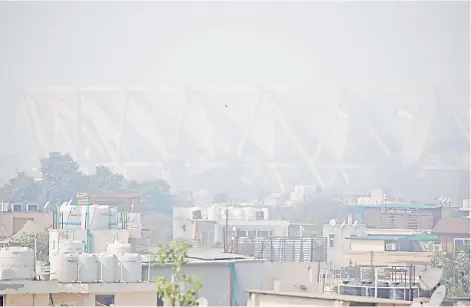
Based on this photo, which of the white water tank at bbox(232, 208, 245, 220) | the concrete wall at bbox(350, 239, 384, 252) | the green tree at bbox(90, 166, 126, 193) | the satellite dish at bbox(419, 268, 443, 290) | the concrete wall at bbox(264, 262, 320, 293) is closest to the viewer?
the satellite dish at bbox(419, 268, 443, 290)

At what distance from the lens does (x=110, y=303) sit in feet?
32.6

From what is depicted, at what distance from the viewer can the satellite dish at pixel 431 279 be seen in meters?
10.0

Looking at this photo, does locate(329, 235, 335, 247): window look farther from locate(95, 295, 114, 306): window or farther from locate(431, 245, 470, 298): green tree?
locate(95, 295, 114, 306): window

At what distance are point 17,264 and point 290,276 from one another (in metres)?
2.25

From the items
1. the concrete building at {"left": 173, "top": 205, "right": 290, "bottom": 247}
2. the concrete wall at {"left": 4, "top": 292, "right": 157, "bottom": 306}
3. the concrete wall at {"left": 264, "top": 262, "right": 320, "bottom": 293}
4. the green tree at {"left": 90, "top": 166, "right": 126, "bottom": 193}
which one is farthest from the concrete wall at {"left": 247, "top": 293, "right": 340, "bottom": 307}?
the green tree at {"left": 90, "top": 166, "right": 126, "bottom": 193}

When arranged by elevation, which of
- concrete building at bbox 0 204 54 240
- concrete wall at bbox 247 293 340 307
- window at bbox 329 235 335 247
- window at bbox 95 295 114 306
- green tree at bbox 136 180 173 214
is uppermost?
green tree at bbox 136 180 173 214

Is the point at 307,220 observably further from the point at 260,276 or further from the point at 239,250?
the point at 260,276

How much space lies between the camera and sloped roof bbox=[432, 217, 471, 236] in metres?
25.0

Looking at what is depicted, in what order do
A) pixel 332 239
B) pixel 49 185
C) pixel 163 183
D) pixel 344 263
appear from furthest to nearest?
pixel 163 183, pixel 49 185, pixel 332 239, pixel 344 263

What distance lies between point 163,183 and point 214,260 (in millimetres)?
32583

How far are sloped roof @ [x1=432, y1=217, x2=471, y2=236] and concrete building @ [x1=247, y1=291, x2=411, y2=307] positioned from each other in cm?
1602

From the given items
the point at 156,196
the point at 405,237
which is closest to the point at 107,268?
the point at 405,237

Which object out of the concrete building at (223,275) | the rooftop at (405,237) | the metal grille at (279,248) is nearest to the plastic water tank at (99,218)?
the metal grille at (279,248)

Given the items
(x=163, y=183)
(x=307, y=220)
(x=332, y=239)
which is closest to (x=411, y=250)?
(x=332, y=239)
